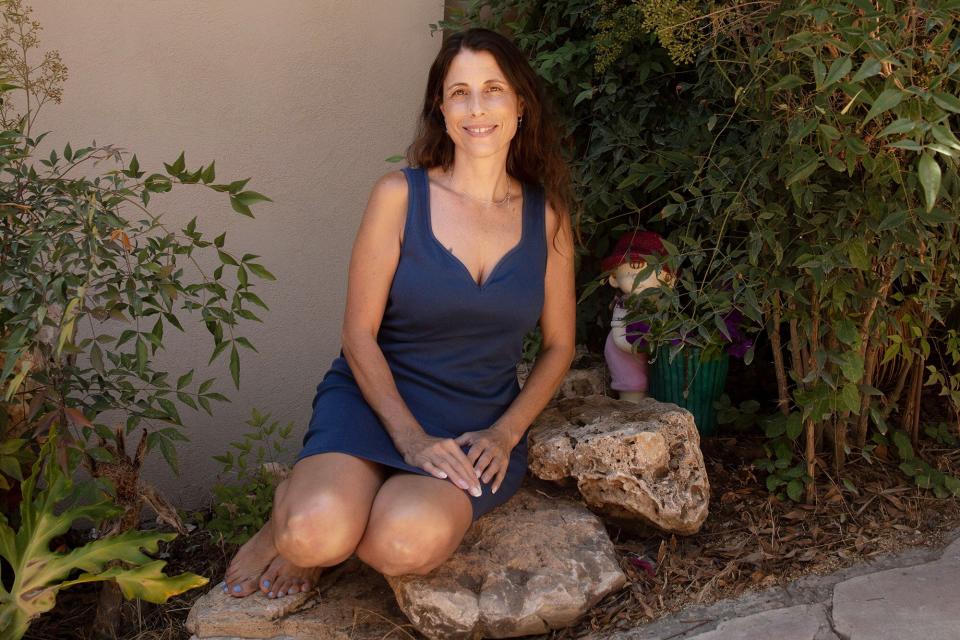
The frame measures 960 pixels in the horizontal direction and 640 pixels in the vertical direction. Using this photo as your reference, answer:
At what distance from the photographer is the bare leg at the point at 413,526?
90.6 inches

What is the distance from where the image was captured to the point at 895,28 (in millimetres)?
2070

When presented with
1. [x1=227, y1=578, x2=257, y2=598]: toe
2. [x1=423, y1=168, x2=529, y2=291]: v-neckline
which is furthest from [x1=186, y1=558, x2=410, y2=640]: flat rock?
[x1=423, y1=168, x2=529, y2=291]: v-neckline

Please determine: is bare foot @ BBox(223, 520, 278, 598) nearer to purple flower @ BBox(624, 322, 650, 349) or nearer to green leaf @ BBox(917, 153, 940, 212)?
purple flower @ BBox(624, 322, 650, 349)

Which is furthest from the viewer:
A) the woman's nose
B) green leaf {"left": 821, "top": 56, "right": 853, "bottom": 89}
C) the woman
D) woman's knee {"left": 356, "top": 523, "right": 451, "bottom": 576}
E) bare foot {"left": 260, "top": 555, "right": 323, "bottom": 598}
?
the woman's nose

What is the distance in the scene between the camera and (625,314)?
10.4 ft

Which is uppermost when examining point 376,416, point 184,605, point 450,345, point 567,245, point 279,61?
point 279,61

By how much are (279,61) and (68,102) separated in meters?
0.72

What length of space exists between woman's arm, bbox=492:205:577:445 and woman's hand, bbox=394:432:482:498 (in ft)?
1.20

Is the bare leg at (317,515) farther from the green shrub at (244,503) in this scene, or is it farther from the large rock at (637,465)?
the large rock at (637,465)

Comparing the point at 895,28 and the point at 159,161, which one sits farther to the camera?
the point at 159,161

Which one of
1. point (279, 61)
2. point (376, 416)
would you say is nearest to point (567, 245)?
point (376, 416)

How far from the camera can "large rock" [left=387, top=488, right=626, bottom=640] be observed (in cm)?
237

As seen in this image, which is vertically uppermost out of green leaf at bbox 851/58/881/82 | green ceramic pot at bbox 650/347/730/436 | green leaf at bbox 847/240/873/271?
green leaf at bbox 851/58/881/82

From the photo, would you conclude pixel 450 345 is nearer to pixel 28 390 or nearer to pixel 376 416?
pixel 376 416
